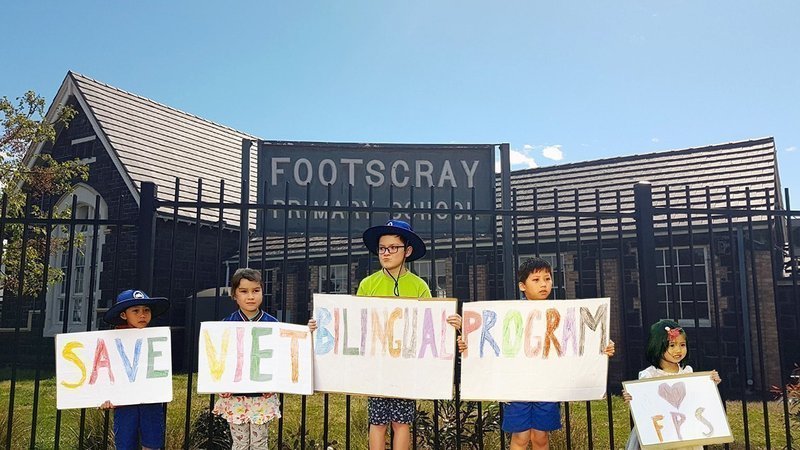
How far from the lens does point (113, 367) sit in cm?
369

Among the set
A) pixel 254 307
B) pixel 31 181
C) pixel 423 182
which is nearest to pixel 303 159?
pixel 423 182

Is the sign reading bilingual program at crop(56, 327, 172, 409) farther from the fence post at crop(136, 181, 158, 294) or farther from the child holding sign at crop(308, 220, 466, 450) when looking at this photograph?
the child holding sign at crop(308, 220, 466, 450)

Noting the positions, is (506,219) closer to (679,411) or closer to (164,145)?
(679,411)

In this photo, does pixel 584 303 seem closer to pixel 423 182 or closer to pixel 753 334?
pixel 423 182

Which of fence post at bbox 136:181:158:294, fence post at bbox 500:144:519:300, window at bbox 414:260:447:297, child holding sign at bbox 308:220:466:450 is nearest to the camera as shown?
child holding sign at bbox 308:220:466:450

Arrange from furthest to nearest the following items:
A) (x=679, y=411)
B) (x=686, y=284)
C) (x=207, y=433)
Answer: (x=686, y=284), (x=207, y=433), (x=679, y=411)

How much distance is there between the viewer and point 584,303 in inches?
148

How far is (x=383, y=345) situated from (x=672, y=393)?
174cm

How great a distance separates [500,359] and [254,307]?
1536mm

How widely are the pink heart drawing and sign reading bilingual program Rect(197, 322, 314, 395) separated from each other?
2.09m

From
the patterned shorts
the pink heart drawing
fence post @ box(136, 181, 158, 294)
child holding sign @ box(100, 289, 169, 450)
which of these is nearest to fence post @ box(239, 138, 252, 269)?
fence post @ box(136, 181, 158, 294)

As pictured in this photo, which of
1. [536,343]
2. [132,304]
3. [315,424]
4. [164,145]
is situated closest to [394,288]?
[536,343]

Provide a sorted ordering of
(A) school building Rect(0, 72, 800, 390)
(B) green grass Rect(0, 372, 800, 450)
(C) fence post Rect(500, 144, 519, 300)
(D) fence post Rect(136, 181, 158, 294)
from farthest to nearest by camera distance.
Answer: (A) school building Rect(0, 72, 800, 390) < (B) green grass Rect(0, 372, 800, 450) < (C) fence post Rect(500, 144, 519, 300) < (D) fence post Rect(136, 181, 158, 294)

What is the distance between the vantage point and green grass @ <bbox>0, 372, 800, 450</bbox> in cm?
537
